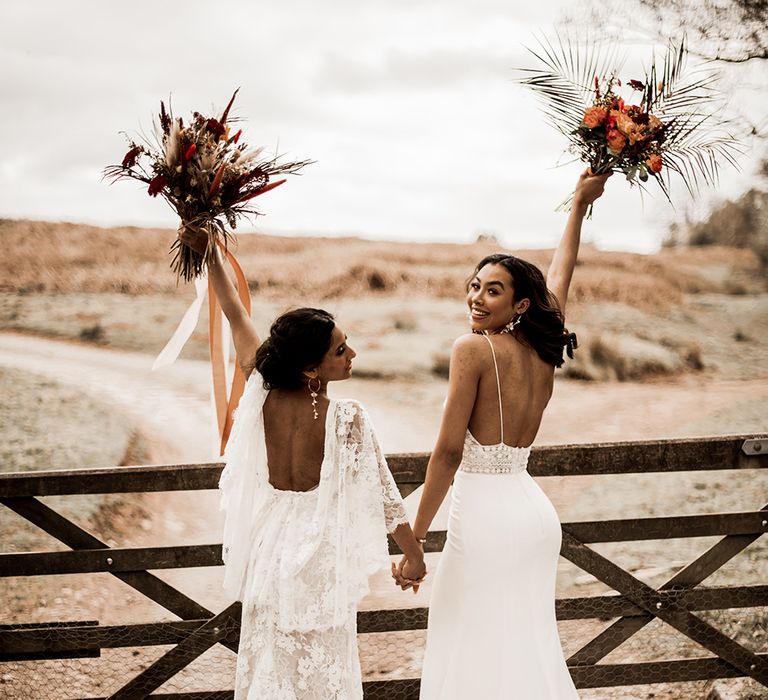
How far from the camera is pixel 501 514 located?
351 centimetres

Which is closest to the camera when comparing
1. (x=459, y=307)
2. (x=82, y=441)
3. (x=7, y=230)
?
(x=82, y=441)

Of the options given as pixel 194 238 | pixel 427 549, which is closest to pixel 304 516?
pixel 427 549

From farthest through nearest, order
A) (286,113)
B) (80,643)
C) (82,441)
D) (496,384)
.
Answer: (286,113), (82,441), (80,643), (496,384)

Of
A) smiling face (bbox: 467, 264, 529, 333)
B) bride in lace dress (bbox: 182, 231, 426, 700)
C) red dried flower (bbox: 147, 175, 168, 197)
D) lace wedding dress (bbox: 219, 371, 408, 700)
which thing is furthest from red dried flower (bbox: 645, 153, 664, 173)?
red dried flower (bbox: 147, 175, 168, 197)

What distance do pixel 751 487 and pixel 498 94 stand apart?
120ft

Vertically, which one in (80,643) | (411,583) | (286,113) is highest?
(286,113)

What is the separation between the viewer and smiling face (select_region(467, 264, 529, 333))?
3.50 m

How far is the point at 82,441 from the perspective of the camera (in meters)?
13.1

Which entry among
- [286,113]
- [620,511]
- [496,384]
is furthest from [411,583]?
[286,113]

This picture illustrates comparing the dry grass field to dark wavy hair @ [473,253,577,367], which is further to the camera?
the dry grass field

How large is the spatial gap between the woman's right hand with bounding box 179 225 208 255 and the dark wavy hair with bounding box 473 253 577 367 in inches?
47.3

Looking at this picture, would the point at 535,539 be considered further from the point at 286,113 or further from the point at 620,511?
the point at 286,113

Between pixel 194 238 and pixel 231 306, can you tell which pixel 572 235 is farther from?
pixel 194 238

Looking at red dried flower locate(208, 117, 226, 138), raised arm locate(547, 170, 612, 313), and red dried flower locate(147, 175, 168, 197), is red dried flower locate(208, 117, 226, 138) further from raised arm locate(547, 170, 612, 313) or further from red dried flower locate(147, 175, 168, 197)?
raised arm locate(547, 170, 612, 313)
